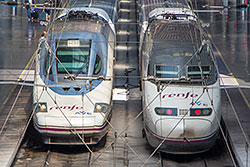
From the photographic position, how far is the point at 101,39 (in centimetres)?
1564

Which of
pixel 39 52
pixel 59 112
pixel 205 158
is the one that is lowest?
pixel 205 158

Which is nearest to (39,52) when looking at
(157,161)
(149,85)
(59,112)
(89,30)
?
(89,30)

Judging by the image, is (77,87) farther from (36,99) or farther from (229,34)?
(229,34)

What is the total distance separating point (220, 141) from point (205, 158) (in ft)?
3.83

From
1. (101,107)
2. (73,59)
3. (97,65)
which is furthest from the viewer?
(97,65)

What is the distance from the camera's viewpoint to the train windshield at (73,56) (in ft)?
47.9

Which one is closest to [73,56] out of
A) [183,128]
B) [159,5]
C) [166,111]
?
[166,111]

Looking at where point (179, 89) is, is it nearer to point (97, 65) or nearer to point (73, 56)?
point (97, 65)

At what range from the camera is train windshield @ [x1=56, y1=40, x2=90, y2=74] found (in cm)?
1459

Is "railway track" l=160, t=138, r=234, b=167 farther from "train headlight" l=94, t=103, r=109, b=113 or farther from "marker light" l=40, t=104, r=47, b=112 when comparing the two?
"marker light" l=40, t=104, r=47, b=112

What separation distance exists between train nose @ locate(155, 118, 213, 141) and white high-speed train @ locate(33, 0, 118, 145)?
1.58 meters

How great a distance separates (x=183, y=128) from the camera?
41.9ft

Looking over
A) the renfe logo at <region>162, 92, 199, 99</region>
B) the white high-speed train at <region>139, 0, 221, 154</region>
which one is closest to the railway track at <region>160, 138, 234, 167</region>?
the white high-speed train at <region>139, 0, 221, 154</region>

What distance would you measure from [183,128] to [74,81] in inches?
134
